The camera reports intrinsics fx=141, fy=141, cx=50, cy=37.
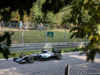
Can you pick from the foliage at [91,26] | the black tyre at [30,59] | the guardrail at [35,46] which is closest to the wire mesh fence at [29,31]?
the guardrail at [35,46]

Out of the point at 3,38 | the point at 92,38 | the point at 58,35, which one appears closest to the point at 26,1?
the point at 3,38

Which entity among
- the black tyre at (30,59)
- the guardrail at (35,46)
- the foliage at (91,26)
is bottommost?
the black tyre at (30,59)

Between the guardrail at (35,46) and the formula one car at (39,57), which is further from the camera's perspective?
the guardrail at (35,46)

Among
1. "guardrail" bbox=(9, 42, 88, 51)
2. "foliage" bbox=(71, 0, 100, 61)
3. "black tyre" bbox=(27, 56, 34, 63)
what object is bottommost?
"black tyre" bbox=(27, 56, 34, 63)

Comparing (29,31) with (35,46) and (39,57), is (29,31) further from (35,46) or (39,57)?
(39,57)

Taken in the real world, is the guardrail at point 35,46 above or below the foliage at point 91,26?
below

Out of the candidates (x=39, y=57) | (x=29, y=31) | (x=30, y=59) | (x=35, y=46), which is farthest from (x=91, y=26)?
(x=29, y=31)

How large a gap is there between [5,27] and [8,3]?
12.5 metres

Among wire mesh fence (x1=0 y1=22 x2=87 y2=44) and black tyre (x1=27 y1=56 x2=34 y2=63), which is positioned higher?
wire mesh fence (x1=0 y1=22 x2=87 y2=44)

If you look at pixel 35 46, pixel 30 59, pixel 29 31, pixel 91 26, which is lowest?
pixel 30 59

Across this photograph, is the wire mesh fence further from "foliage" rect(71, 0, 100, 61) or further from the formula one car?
"foliage" rect(71, 0, 100, 61)

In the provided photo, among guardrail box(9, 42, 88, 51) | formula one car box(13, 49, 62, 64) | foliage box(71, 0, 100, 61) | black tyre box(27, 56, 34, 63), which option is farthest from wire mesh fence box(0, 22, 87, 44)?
foliage box(71, 0, 100, 61)

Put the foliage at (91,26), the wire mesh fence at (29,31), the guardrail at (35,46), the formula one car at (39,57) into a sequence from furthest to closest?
1. the wire mesh fence at (29,31)
2. the guardrail at (35,46)
3. the formula one car at (39,57)
4. the foliage at (91,26)

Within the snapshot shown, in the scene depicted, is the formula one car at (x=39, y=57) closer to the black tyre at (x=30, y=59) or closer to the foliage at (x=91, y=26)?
the black tyre at (x=30, y=59)
